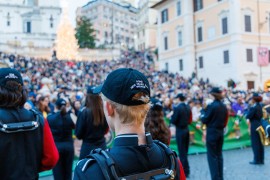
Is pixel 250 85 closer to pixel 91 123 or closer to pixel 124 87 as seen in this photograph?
pixel 91 123

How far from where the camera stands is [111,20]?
4833 inches

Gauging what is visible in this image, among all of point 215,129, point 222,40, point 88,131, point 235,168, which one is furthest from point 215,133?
point 222,40

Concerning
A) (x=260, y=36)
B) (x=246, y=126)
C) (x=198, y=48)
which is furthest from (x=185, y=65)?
(x=246, y=126)

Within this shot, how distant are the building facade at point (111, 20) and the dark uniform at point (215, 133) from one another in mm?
110201

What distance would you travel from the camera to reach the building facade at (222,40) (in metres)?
37.5

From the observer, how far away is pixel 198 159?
12.6 meters

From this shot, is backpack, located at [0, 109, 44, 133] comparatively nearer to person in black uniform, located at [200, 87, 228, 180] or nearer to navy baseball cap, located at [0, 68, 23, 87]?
navy baseball cap, located at [0, 68, 23, 87]

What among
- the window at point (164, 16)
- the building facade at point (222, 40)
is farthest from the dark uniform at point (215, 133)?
the window at point (164, 16)

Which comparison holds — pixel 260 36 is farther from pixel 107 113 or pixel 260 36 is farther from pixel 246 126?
pixel 107 113

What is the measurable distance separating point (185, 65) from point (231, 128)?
29.9 metres

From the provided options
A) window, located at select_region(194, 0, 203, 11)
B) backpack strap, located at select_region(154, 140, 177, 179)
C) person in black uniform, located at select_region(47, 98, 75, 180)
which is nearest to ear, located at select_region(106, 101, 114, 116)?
backpack strap, located at select_region(154, 140, 177, 179)

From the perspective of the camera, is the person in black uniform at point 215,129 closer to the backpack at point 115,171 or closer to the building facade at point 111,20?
the backpack at point 115,171

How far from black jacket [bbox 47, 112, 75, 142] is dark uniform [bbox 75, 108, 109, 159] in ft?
0.80

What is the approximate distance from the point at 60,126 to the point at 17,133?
10.2ft
